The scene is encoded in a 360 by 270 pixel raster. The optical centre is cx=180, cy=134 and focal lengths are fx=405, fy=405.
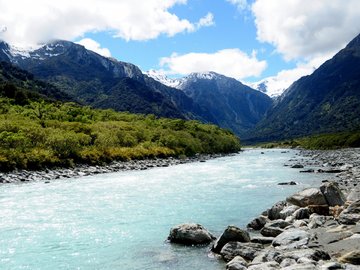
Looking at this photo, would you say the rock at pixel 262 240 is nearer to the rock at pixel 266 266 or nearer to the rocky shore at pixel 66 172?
the rock at pixel 266 266

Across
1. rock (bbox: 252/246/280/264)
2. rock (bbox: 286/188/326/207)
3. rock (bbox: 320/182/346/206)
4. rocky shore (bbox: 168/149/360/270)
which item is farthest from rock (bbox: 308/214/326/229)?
rock (bbox: 252/246/280/264)

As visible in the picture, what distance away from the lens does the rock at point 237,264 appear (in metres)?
16.1

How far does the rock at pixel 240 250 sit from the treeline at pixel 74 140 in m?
51.8

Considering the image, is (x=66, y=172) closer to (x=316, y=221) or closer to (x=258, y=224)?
(x=258, y=224)

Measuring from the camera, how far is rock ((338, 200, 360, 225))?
2076 centimetres

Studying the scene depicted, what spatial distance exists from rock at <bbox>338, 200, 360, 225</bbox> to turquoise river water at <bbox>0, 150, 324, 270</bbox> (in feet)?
20.9

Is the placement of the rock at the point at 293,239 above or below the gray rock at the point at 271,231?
above

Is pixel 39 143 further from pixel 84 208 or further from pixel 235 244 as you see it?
pixel 235 244

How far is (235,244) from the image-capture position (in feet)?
61.5

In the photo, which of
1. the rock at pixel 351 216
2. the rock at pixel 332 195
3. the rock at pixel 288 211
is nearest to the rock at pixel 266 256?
the rock at pixel 351 216

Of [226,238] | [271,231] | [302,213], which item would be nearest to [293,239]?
[271,231]

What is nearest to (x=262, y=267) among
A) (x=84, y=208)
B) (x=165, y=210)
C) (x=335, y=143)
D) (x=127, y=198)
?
(x=165, y=210)

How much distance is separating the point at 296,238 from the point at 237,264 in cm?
409

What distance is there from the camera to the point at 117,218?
2950cm
